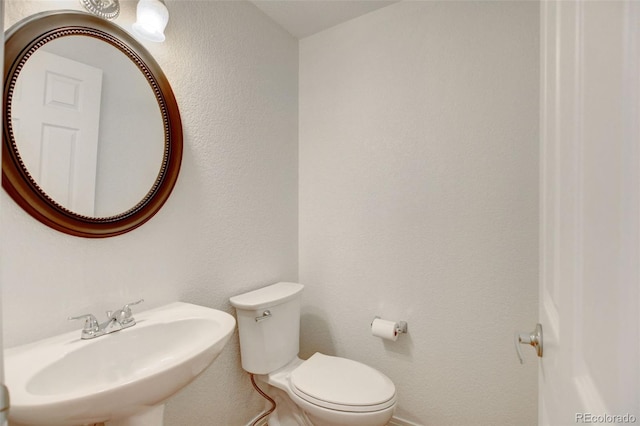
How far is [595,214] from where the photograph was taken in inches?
14.9

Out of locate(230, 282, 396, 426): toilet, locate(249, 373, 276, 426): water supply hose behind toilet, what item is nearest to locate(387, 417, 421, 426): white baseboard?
locate(230, 282, 396, 426): toilet

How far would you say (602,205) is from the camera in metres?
0.36

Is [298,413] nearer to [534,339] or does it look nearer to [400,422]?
[400,422]

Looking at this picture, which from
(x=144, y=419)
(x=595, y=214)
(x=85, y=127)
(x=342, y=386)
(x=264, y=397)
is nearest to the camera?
(x=595, y=214)

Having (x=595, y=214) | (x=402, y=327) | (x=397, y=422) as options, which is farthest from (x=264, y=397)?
(x=595, y=214)

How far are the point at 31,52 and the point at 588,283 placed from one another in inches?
58.6

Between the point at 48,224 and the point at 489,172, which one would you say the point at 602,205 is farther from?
the point at 48,224

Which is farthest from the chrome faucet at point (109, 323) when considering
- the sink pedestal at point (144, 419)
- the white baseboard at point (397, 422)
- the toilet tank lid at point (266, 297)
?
the white baseboard at point (397, 422)

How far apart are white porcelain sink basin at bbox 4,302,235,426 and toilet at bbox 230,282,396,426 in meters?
0.37

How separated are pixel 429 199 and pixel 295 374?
1154 mm

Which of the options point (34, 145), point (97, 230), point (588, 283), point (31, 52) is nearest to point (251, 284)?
point (97, 230)

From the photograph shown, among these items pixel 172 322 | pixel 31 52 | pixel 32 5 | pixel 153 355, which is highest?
pixel 32 5

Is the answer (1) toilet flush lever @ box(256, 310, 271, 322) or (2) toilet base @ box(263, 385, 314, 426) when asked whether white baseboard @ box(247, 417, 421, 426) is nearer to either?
(2) toilet base @ box(263, 385, 314, 426)

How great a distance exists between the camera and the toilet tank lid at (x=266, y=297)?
1454mm
